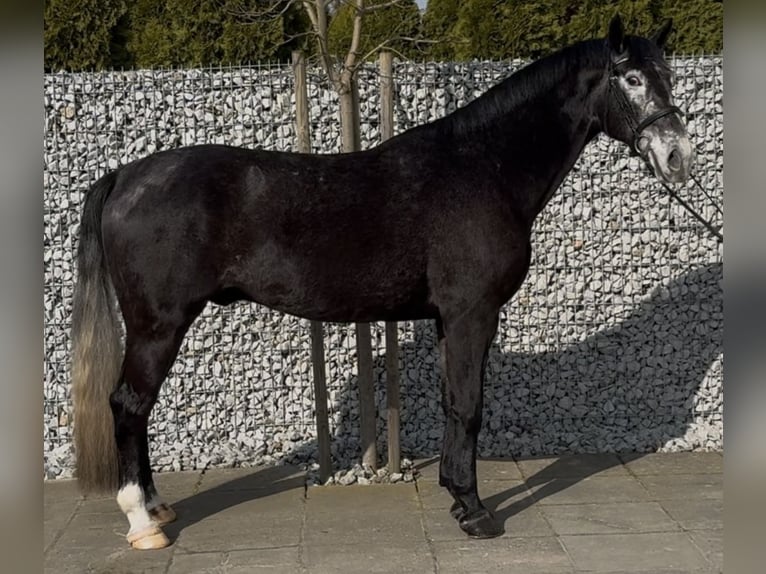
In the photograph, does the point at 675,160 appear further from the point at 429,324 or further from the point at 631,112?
the point at 429,324

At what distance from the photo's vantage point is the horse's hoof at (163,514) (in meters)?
3.87

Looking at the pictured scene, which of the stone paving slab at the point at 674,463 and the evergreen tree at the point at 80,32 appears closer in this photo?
the stone paving slab at the point at 674,463

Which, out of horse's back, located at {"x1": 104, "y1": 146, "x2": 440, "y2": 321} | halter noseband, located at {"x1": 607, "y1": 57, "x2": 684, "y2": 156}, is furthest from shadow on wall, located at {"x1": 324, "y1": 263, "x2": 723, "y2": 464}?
halter noseband, located at {"x1": 607, "y1": 57, "x2": 684, "y2": 156}

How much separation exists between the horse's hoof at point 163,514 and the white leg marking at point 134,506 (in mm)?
201

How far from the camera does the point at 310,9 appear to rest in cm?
461

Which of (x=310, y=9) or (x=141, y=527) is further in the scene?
(x=310, y=9)

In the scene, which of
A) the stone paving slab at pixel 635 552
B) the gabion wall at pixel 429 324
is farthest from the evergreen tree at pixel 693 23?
the stone paving slab at pixel 635 552

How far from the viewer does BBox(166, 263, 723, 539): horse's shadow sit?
5133 millimetres

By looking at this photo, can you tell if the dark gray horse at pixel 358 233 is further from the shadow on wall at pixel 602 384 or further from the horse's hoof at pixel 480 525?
the shadow on wall at pixel 602 384

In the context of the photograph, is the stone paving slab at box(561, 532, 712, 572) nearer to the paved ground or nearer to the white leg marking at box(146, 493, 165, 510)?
the paved ground

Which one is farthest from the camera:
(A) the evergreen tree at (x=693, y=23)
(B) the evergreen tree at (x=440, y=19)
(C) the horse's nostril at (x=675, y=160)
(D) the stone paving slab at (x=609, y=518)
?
(B) the evergreen tree at (x=440, y=19)
